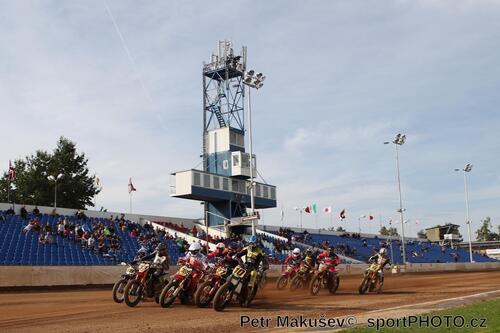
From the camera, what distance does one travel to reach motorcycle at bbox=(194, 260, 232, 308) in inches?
577

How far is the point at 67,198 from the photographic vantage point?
66.6m

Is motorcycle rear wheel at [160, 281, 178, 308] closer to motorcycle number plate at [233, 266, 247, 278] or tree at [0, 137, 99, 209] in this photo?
motorcycle number plate at [233, 266, 247, 278]

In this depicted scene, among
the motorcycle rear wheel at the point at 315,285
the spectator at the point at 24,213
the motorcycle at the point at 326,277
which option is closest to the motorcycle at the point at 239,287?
the motorcycle rear wheel at the point at 315,285

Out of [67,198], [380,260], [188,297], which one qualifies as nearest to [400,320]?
[188,297]

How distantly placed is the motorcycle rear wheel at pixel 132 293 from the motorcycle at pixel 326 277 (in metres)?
7.70

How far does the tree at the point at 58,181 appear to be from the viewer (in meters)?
66.6

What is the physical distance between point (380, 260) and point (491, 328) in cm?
1085

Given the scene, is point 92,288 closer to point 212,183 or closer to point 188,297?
point 188,297

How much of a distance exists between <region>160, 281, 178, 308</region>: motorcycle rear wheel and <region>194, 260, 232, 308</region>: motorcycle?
69 cm

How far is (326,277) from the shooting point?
69.6 feet

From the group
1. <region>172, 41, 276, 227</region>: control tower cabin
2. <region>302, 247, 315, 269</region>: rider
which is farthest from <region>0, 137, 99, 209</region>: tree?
<region>302, 247, 315, 269</region>: rider

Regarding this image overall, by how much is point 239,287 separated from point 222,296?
1.81 ft

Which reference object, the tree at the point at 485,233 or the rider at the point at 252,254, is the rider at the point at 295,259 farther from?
the tree at the point at 485,233

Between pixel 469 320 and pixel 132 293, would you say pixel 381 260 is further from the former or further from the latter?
pixel 132 293
